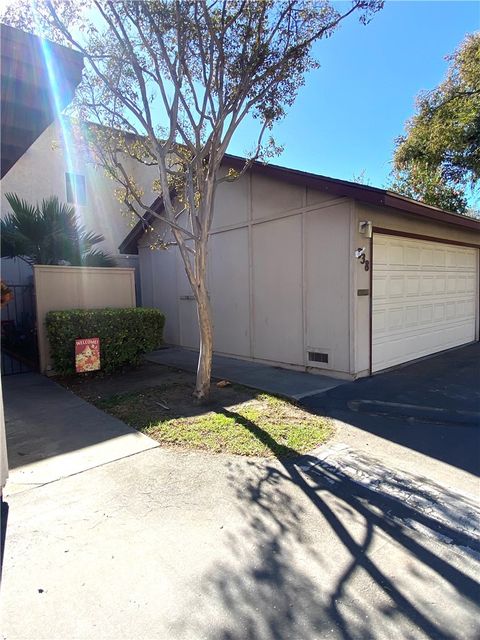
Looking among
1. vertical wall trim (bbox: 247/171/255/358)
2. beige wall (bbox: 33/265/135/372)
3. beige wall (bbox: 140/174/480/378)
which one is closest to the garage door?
beige wall (bbox: 140/174/480/378)

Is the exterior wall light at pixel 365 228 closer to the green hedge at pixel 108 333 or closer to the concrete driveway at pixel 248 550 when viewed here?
the concrete driveway at pixel 248 550

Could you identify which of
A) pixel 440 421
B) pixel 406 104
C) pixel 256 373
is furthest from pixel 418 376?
pixel 406 104

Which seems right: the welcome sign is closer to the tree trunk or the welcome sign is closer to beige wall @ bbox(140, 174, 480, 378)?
the tree trunk

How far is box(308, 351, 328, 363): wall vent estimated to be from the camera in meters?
6.95

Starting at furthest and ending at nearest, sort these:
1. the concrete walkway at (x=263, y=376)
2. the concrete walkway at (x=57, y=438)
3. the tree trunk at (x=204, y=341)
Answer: the concrete walkway at (x=263, y=376) → the tree trunk at (x=204, y=341) → the concrete walkway at (x=57, y=438)

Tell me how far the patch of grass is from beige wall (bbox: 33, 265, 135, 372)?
9.10 feet

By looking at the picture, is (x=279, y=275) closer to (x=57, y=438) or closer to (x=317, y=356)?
(x=317, y=356)

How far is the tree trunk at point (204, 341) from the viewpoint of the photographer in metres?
5.42

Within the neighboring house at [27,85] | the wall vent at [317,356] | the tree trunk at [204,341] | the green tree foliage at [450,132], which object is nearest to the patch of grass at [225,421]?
the tree trunk at [204,341]

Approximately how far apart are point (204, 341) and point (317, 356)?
2518 mm

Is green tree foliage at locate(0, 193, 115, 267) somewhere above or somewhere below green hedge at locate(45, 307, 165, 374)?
above

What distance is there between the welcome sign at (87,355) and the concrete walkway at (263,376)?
1.76 m

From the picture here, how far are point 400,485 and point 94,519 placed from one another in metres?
2.42

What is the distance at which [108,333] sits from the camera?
7.23 meters
